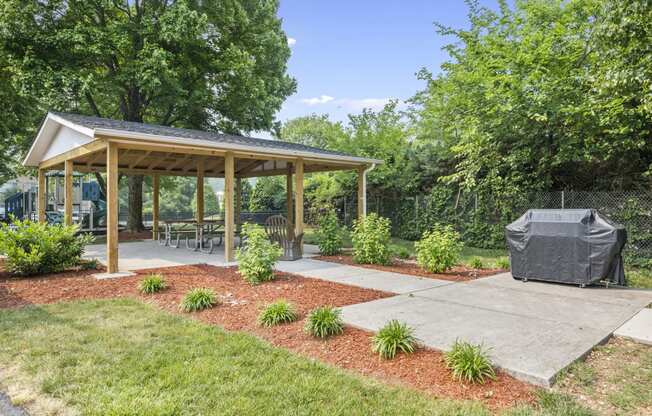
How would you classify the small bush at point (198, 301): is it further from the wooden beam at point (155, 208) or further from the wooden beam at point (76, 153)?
the wooden beam at point (155, 208)

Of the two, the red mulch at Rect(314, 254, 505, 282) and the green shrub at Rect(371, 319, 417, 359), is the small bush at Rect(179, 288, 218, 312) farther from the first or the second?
the red mulch at Rect(314, 254, 505, 282)

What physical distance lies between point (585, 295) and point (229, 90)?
1400cm

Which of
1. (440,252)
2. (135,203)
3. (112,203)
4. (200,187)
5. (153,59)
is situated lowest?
(440,252)

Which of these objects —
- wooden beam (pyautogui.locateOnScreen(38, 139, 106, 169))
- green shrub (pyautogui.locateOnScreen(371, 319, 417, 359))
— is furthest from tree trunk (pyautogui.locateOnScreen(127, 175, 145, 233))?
green shrub (pyautogui.locateOnScreen(371, 319, 417, 359))

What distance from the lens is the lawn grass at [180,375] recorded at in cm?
249

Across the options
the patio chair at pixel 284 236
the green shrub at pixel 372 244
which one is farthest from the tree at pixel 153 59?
the green shrub at pixel 372 244

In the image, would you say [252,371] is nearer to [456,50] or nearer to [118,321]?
[118,321]

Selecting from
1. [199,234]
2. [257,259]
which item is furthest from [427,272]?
[199,234]

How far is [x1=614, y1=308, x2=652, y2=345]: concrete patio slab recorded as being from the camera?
377 centimetres

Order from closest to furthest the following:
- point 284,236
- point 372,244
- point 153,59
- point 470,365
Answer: point 470,365 → point 372,244 → point 284,236 → point 153,59

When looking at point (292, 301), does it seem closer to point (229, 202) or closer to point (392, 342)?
point (392, 342)

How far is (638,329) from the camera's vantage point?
4.02 m

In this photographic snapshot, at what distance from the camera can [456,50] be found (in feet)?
35.2

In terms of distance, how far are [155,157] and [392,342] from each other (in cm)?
1000
